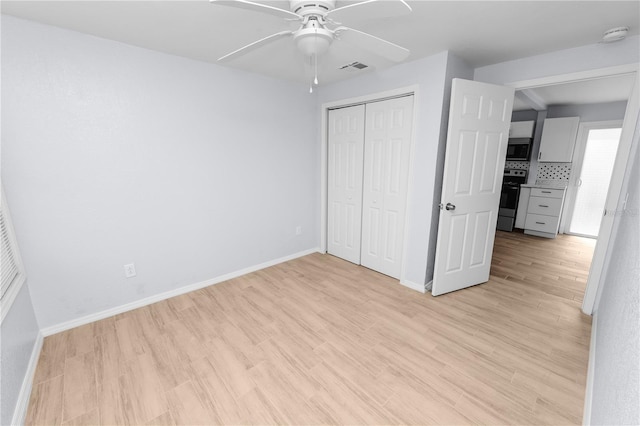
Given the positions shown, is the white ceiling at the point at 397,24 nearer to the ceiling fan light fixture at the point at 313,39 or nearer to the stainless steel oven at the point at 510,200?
the ceiling fan light fixture at the point at 313,39

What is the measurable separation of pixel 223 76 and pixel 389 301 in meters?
2.89

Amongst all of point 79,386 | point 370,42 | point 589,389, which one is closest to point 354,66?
point 370,42

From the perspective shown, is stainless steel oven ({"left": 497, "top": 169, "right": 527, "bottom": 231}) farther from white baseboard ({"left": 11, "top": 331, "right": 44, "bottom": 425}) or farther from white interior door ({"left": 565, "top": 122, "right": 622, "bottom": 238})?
white baseboard ({"left": 11, "top": 331, "right": 44, "bottom": 425})

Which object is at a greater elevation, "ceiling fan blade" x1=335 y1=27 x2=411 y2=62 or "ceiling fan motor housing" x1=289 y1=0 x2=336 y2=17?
"ceiling fan motor housing" x1=289 y1=0 x2=336 y2=17

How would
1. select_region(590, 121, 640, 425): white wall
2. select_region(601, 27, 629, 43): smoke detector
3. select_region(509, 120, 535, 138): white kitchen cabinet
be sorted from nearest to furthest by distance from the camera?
select_region(590, 121, 640, 425): white wall
select_region(601, 27, 629, 43): smoke detector
select_region(509, 120, 535, 138): white kitchen cabinet

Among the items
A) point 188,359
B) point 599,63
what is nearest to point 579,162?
point 599,63

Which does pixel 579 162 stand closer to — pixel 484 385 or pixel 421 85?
pixel 421 85

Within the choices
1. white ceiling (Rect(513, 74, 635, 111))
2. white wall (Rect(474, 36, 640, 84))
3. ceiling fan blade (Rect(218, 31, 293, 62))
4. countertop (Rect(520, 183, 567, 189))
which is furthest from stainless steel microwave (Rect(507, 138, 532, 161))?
ceiling fan blade (Rect(218, 31, 293, 62))

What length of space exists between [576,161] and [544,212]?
110 centimetres

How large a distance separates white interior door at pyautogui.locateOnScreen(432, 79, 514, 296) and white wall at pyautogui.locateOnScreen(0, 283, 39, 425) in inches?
123

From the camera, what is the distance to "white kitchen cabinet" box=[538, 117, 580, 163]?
468 centimetres

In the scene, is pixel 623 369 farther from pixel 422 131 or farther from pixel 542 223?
pixel 542 223

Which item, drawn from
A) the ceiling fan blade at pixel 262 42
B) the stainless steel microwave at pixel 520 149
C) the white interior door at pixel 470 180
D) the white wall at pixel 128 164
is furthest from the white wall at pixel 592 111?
the ceiling fan blade at pixel 262 42

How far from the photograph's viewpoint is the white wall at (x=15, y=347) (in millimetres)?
1390
